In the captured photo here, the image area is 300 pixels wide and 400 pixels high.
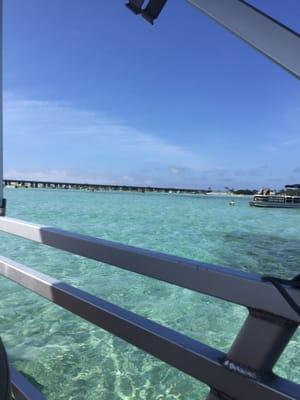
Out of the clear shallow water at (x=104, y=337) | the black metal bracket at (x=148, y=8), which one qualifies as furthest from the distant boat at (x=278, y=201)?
the black metal bracket at (x=148, y=8)

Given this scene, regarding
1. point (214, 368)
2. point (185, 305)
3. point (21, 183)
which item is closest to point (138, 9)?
point (214, 368)

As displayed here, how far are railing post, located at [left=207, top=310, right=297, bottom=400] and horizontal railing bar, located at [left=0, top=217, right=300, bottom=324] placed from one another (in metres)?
0.04

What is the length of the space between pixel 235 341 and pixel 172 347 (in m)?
0.19

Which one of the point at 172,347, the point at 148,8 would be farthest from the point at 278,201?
the point at 172,347

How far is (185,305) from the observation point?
714cm

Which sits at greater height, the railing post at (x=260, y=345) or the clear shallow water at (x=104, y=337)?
the railing post at (x=260, y=345)

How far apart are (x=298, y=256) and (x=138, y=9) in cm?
1455

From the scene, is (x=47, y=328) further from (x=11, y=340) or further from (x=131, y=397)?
(x=131, y=397)

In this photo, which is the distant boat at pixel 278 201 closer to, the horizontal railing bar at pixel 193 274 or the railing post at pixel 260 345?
the horizontal railing bar at pixel 193 274

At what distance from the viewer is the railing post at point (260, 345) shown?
3.12 feet

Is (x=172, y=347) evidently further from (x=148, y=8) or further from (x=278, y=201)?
(x=278, y=201)

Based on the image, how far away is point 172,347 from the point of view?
1140 mm

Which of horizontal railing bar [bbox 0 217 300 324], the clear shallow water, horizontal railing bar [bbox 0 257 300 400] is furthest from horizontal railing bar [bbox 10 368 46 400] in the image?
the clear shallow water

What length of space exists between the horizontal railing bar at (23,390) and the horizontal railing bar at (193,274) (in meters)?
0.61
